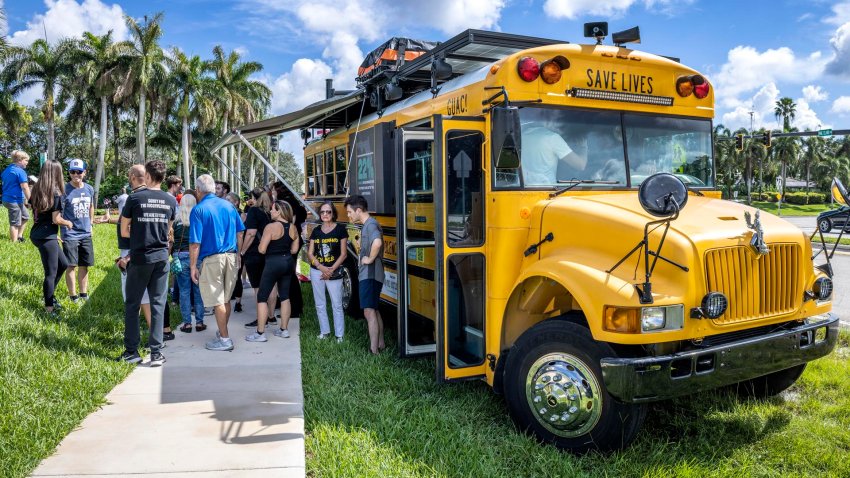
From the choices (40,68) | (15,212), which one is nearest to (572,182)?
(15,212)

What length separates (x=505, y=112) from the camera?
3971mm

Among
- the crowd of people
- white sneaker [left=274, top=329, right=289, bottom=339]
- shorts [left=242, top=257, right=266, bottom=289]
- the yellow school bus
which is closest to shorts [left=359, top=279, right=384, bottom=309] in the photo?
the crowd of people

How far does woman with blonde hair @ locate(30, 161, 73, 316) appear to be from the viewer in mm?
6656

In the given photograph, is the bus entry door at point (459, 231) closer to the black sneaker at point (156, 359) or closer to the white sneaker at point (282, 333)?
the white sneaker at point (282, 333)

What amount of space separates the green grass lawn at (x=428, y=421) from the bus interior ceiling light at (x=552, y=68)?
8.02 ft

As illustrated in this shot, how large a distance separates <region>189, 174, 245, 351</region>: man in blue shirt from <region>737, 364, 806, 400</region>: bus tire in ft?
15.4

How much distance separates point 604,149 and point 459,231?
4.03ft

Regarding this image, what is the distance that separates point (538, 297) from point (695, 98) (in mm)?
2143

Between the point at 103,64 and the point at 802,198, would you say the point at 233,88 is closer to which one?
the point at 103,64

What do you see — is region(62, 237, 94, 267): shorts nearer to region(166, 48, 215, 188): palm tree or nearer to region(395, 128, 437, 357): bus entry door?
region(395, 128, 437, 357): bus entry door

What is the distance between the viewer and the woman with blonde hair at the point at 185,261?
6.84m

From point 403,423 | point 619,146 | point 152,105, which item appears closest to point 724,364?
point 619,146

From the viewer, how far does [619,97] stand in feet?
14.9

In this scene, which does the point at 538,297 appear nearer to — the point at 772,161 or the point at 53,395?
the point at 53,395
